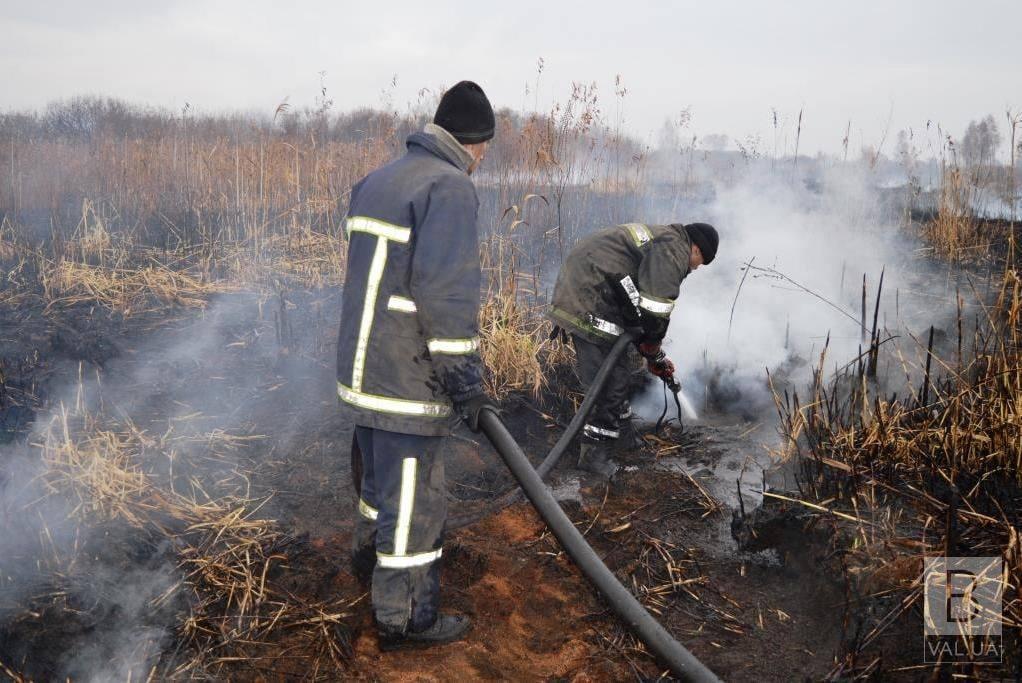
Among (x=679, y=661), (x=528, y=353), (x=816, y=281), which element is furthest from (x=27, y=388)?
(x=816, y=281)

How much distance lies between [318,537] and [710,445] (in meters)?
3.15

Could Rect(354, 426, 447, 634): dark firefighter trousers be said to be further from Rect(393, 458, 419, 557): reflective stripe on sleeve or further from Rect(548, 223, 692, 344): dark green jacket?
Rect(548, 223, 692, 344): dark green jacket

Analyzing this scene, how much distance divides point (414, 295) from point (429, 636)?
1521mm

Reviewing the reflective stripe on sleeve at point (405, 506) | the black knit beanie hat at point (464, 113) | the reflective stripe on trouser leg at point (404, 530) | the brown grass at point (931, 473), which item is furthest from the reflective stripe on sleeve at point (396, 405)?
the brown grass at point (931, 473)

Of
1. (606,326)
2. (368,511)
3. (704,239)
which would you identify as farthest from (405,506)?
(704,239)

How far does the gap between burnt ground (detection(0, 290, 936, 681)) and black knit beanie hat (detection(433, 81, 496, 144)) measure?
221 centimetres

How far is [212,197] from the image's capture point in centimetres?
997

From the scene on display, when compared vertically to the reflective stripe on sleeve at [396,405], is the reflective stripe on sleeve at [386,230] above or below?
above

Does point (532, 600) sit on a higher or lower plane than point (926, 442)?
lower

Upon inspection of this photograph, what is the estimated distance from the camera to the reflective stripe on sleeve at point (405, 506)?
291cm

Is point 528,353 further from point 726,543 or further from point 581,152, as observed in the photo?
point 581,152

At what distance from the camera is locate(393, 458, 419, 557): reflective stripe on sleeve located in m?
2.91

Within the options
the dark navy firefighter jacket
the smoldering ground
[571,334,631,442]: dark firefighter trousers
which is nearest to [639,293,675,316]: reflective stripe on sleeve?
[571,334,631,442]: dark firefighter trousers

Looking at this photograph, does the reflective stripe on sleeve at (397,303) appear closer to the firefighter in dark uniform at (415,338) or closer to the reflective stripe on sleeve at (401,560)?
the firefighter in dark uniform at (415,338)
